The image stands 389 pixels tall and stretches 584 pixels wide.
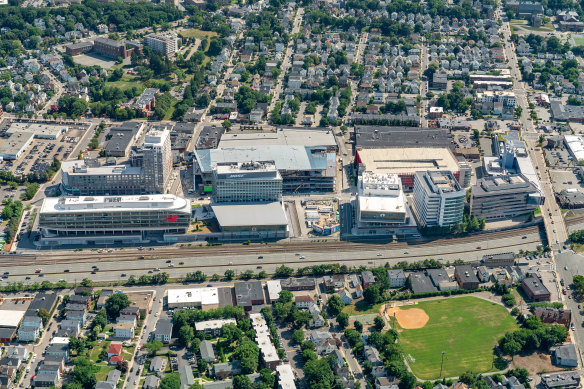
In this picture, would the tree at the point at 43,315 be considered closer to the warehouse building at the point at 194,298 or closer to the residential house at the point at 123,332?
the residential house at the point at 123,332

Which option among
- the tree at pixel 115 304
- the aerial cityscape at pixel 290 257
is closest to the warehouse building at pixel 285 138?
the aerial cityscape at pixel 290 257

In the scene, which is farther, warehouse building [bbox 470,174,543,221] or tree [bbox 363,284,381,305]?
warehouse building [bbox 470,174,543,221]

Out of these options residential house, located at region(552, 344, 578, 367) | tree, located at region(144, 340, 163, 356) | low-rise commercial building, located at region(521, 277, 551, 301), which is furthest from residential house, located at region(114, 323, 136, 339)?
low-rise commercial building, located at region(521, 277, 551, 301)

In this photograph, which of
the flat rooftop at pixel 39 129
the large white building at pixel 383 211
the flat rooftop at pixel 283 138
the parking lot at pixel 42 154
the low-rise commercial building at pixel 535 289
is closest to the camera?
the low-rise commercial building at pixel 535 289

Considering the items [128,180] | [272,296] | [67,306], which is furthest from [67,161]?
[272,296]

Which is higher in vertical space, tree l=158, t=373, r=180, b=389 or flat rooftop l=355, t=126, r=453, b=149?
tree l=158, t=373, r=180, b=389

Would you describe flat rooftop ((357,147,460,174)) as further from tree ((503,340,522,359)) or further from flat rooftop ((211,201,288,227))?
tree ((503,340,522,359))
